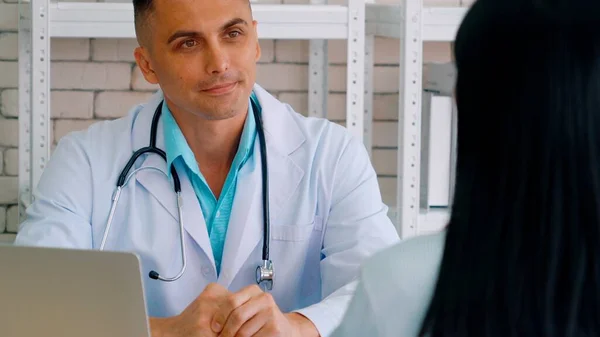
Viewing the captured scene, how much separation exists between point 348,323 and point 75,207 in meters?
0.93

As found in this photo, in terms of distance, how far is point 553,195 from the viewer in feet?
2.55

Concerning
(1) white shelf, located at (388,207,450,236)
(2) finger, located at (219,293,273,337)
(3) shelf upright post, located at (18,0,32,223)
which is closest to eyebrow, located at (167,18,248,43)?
(2) finger, located at (219,293,273,337)

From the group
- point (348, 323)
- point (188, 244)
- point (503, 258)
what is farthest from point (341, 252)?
point (503, 258)

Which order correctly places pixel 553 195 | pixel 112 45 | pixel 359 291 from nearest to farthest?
1. pixel 553 195
2. pixel 359 291
3. pixel 112 45

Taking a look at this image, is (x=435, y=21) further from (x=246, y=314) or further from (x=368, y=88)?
(x=246, y=314)

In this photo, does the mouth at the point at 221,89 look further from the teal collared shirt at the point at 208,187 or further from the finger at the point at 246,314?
the finger at the point at 246,314

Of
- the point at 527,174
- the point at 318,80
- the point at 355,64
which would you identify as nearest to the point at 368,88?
the point at 318,80

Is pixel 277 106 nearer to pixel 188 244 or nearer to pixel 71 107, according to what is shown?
pixel 188 244

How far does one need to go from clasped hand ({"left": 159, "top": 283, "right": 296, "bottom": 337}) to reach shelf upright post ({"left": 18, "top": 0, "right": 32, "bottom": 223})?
929mm

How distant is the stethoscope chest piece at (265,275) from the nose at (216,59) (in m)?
0.37

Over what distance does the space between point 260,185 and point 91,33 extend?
69 cm

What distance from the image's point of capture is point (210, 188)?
71.0 inches

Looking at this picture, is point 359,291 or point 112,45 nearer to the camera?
point 359,291

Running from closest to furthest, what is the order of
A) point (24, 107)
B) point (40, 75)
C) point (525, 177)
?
point (525, 177) < point (40, 75) < point (24, 107)
